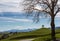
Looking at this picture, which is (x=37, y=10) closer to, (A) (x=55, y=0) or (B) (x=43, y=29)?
(A) (x=55, y=0)

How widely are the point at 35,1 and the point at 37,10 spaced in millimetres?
1625

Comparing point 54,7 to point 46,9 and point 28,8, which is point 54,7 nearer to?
point 46,9

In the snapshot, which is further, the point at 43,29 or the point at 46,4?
the point at 43,29

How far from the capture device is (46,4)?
3020cm

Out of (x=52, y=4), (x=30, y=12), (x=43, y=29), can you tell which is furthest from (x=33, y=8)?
(x=43, y=29)

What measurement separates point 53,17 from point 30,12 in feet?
11.4

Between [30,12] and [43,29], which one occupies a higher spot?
[30,12]

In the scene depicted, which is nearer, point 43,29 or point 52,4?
point 52,4

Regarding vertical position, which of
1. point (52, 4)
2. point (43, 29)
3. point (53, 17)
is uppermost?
point (52, 4)

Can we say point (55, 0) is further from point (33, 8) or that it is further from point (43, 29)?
point (43, 29)

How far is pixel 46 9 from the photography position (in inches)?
1200

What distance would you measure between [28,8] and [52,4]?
356cm

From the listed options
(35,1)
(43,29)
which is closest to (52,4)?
(35,1)

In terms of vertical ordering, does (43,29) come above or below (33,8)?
below
